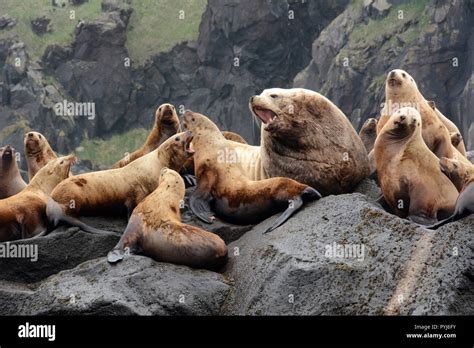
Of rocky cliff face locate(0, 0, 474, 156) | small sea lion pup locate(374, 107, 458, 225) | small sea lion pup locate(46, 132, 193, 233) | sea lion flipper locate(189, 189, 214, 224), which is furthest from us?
rocky cliff face locate(0, 0, 474, 156)

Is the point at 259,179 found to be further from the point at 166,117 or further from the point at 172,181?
the point at 166,117

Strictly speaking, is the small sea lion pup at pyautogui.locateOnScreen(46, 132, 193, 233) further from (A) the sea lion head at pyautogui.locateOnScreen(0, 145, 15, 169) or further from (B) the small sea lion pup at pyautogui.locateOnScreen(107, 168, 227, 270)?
(A) the sea lion head at pyautogui.locateOnScreen(0, 145, 15, 169)

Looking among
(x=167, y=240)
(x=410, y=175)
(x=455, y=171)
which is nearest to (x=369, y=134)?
(x=410, y=175)

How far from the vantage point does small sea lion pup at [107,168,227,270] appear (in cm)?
817

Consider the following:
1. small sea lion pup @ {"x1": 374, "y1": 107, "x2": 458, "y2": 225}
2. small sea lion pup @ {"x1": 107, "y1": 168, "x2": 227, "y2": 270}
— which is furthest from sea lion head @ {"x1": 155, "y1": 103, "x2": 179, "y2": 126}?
small sea lion pup @ {"x1": 374, "y1": 107, "x2": 458, "y2": 225}

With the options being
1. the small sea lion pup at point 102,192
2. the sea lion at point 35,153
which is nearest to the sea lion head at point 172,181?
the small sea lion pup at point 102,192

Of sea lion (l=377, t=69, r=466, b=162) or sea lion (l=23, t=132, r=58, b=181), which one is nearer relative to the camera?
sea lion (l=377, t=69, r=466, b=162)

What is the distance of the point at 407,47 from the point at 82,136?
33705mm

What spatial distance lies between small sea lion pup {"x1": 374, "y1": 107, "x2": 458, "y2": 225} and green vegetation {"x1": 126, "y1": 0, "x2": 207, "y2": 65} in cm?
7750

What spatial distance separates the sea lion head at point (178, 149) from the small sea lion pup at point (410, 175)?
88.9 inches

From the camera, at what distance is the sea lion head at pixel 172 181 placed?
917cm

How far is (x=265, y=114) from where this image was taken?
977 cm

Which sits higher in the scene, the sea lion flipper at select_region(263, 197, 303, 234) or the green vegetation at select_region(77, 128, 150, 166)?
the sea lion flipper at select_region(263, 197, 303, 234)

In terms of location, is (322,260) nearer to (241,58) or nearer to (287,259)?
(287,259)
